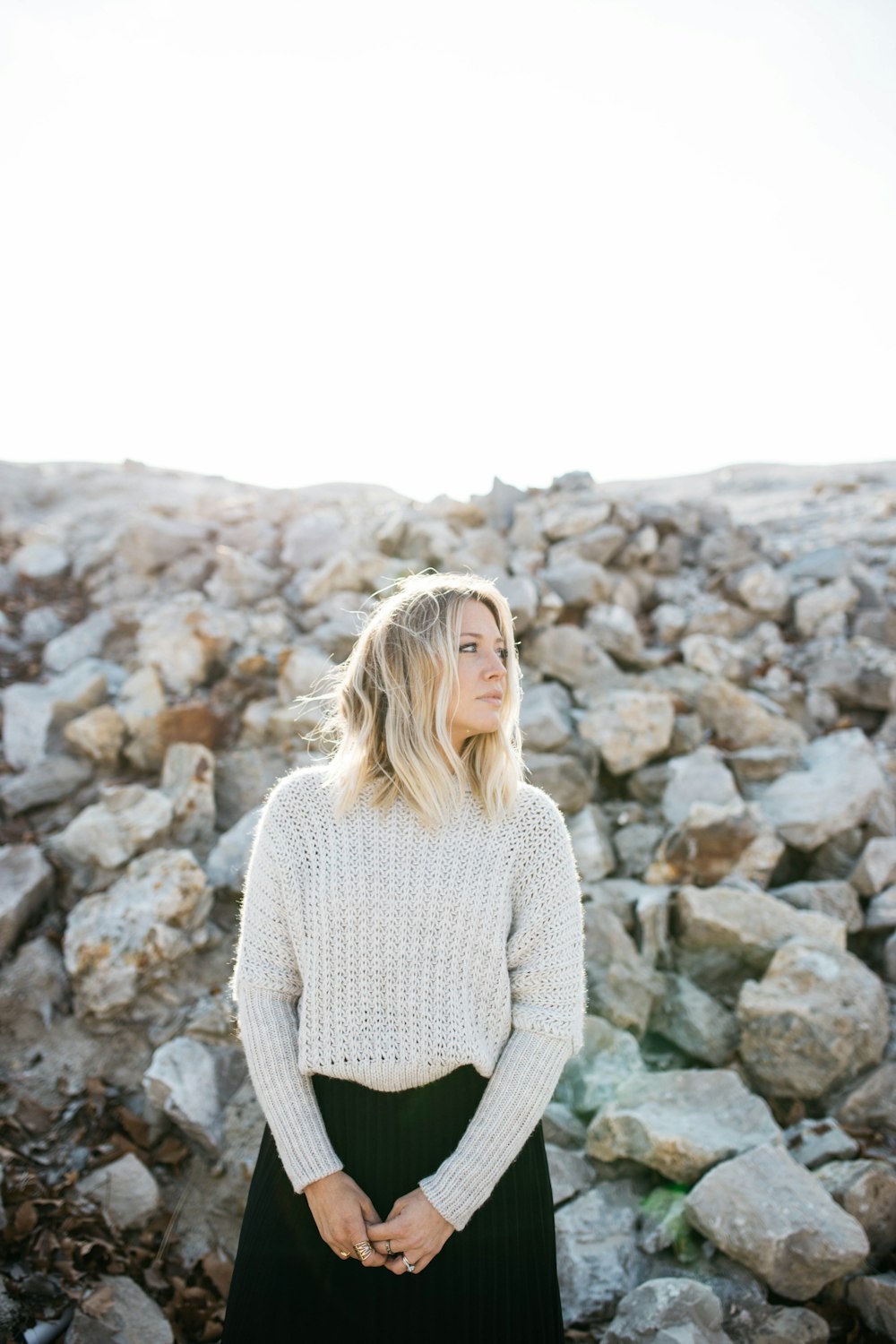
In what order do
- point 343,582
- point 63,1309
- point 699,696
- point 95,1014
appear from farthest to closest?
1. point 343,582
2. point 699,696
3. point 95,1014
4. point 63,1309

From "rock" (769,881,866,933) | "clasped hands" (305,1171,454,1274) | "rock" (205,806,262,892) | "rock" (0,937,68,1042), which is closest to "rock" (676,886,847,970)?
"rock" (769,881,866,933)

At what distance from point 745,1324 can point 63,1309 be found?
106 inches

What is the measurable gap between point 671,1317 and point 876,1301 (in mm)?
867

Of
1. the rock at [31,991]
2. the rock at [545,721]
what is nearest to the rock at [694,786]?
the rock at [545,721]

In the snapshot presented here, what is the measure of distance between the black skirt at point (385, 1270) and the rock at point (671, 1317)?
87 cm

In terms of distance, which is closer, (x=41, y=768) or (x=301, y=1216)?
(x=301, y=1216)

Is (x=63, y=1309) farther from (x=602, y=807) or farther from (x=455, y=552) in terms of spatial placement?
(x=455, y=552)

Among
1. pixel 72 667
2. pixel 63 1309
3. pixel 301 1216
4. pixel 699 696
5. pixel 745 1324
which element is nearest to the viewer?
pixel 301 1216

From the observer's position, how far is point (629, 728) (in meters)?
5.77

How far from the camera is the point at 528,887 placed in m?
2.17

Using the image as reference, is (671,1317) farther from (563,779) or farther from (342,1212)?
(563,779)

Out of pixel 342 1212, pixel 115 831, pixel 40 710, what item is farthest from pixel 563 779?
pixel 40 710

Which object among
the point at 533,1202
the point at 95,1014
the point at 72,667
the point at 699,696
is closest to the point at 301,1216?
the point at 533,1202

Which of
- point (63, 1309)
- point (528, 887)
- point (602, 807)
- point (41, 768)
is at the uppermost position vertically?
point (528, 887)
